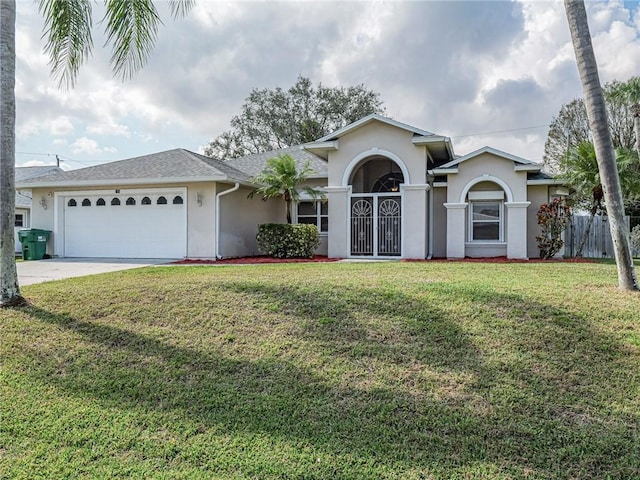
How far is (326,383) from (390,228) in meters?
11.7

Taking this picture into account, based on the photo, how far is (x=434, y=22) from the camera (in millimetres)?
14078

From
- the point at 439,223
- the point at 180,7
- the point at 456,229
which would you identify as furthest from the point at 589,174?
the point at 180,7

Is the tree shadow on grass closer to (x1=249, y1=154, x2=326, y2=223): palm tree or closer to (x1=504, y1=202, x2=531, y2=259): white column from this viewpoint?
(x1=504, y1=202, x2=531, y2=259): white column

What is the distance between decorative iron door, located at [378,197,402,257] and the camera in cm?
1606

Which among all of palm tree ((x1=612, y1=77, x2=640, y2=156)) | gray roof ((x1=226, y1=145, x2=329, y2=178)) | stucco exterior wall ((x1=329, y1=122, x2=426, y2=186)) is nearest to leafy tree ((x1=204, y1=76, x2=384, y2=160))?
gray roof ((x1=226, y1=145, x2=329, y2=178))

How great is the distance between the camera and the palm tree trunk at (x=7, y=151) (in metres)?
7.15

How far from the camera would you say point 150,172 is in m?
16.5

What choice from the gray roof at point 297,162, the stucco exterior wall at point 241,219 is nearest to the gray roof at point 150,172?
the stucco exterior wall at point 241,219

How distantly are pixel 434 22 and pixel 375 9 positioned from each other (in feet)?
6.18

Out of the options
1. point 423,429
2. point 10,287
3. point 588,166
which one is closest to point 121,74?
point 10,287

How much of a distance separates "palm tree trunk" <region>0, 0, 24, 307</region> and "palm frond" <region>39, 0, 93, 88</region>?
135 centimetres

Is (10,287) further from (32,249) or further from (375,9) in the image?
(375,9)

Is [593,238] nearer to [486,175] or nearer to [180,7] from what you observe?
[486,175]

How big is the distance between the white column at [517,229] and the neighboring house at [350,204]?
0.10 feet
